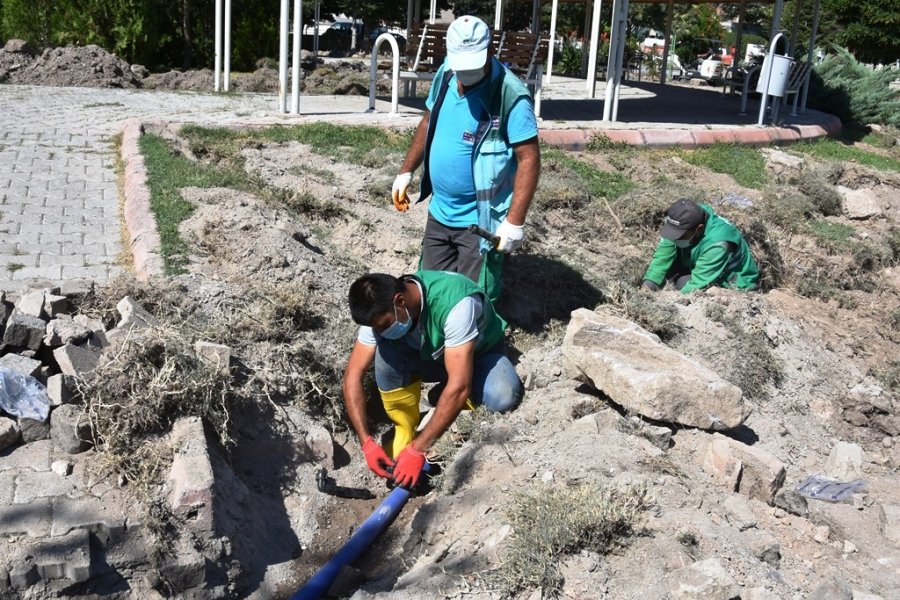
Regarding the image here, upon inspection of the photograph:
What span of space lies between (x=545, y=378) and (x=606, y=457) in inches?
43.0

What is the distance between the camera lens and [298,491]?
13.9 feet

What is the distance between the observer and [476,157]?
15.5ft

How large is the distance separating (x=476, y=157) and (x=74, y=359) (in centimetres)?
213

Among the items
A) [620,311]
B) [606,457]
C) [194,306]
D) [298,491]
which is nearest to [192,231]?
[194,306]

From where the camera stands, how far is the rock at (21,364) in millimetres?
3881


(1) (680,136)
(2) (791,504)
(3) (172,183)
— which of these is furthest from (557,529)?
(1) (680,136)

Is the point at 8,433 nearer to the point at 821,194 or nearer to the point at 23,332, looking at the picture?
the point at 23,332

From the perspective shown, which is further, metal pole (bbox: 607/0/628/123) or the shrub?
the shrub

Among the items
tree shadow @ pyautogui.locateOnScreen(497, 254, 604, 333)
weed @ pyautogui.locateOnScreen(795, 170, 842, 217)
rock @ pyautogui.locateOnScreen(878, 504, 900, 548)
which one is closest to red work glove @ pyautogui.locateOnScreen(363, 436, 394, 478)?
tree shadow @ pyautogui.locateOnScreen(497, 254, 604, 333)

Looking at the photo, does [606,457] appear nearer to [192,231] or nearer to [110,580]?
[110,580]

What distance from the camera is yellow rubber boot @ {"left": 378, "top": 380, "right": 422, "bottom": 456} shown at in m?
4.46

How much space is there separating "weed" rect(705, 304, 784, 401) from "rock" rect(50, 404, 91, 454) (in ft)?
11.0

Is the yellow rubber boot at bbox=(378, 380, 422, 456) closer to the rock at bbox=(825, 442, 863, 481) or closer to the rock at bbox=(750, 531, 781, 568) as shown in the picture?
the rock at bbox=(750, 531, 781, 568)

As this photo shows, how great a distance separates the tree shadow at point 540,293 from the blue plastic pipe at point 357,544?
1865 millimetres
